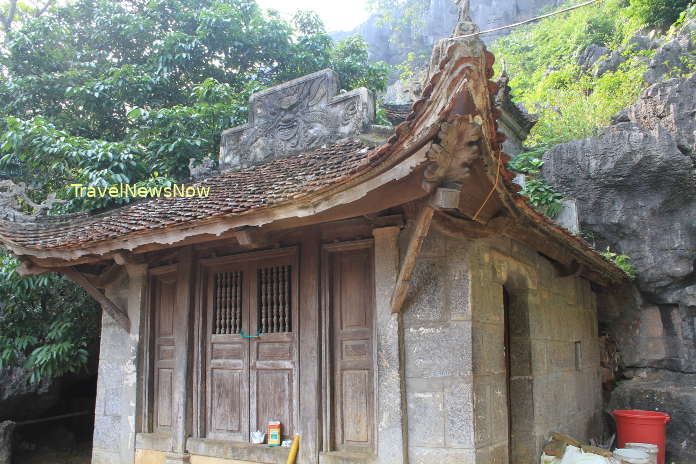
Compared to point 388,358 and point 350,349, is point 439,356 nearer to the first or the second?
point 388,358

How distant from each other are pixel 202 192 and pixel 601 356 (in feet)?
23.1

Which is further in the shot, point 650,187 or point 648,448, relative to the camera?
point 650,187

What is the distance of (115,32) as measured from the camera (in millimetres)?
14555

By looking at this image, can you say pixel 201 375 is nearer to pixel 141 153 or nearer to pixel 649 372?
pixel 141 153

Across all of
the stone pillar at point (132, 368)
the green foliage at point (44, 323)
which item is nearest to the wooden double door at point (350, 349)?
the stone pillar at point (132, 368)

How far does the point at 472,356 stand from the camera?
498 centimetres

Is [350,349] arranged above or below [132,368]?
above

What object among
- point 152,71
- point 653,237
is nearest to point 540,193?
point 653,237

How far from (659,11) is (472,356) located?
651 inches

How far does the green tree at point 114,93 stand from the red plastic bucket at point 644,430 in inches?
329

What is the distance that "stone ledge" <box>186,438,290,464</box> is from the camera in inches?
231

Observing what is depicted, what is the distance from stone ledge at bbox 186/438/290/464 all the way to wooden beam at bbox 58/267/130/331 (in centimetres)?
196

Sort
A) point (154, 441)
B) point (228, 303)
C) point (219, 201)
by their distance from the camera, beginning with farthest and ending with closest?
point (154, 441), point (228, 303), point (219, 201)

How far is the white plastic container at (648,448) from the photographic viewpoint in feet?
22.7
